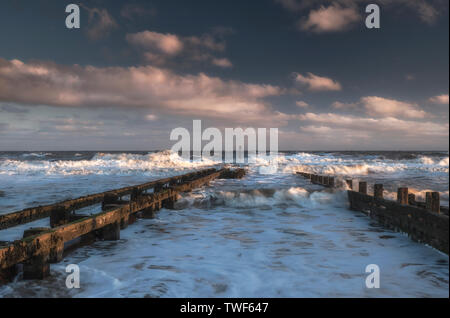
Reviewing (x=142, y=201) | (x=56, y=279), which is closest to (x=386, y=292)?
(x=56, y=279)

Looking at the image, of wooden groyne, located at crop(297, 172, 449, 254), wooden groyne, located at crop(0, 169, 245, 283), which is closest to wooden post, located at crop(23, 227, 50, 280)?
wooden groyne, located at crop(0, 169, 245, 283)

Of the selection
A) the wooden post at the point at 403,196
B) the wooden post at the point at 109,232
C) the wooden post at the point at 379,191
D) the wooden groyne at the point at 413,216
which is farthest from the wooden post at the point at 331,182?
the wooden post at the point at 109,232

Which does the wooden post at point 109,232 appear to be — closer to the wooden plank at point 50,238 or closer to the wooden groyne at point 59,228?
the wooden groyne at point 59,228

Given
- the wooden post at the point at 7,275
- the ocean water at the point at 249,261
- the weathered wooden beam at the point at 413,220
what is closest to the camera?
the wooden post at the point at 7,275

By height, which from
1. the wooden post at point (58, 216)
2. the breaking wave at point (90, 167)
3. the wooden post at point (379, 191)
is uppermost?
the wooden post at point (379, 191)

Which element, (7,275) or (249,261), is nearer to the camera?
(7,275)

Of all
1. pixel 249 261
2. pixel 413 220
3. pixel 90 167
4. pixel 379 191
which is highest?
pixel 379 191

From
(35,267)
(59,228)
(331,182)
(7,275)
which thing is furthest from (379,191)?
(7,275)

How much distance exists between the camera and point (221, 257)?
511 cm

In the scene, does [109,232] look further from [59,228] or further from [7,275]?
[7,275]

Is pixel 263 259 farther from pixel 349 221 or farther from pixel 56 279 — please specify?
pixel 349 221

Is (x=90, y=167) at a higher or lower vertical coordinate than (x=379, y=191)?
lower

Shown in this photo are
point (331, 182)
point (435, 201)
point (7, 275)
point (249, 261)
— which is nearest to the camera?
point (7, 275)

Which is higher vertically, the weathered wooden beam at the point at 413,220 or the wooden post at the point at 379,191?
the wooden post at the point at 379,191
